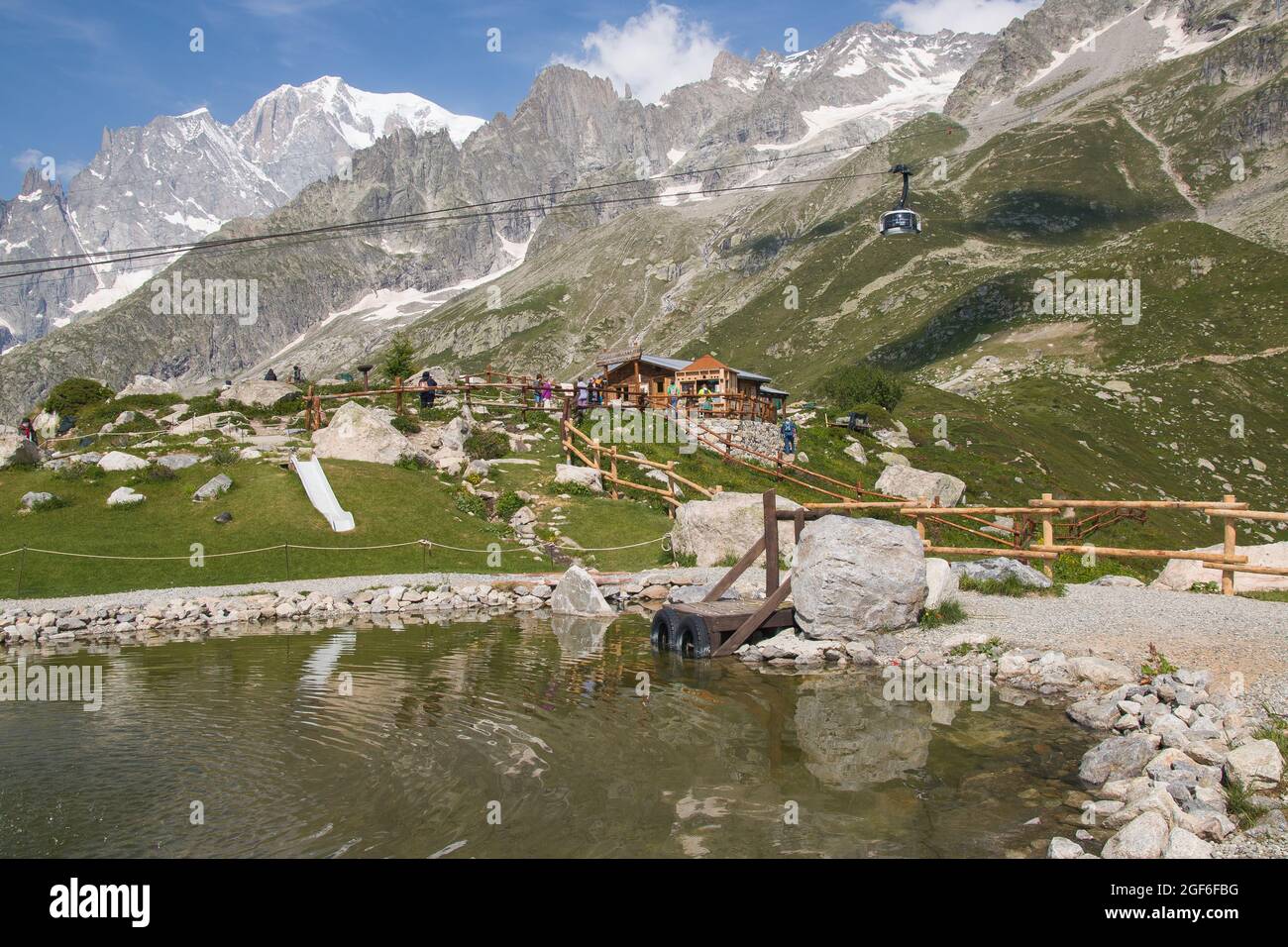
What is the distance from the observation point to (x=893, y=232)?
127 ft

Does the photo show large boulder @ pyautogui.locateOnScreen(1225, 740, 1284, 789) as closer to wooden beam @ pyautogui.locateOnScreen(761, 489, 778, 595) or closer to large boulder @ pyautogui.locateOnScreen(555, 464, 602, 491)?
wooden beam @ pyautogui.locateOnScreen(761, 489, 778, 595)

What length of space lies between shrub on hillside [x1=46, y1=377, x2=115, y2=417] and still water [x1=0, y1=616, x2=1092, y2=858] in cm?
4916

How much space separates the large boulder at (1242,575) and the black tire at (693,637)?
1284cm

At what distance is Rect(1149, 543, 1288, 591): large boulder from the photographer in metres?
19.4

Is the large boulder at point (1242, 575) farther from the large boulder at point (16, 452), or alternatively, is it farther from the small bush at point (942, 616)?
the large boulder at point (16, 452)

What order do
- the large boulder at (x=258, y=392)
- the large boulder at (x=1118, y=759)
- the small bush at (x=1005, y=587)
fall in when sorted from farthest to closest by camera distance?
the large boulder at (x=258, y=392) → the small bush at (x=1005, y=587) → the large boulder at (x=1118, y=759)

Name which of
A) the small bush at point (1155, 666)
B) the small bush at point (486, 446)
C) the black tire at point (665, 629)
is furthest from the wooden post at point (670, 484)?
the small bush at point (1155, 666)

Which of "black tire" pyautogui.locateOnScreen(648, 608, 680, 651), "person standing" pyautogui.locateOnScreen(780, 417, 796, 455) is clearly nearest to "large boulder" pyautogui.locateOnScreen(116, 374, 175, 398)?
"person standing" pyautogui.locateOnScreen(780, 417, 796, 455)

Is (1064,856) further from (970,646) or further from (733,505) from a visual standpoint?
(733,505)

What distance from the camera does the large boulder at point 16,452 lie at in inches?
1315

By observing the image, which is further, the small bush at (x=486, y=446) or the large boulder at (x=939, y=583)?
Result: the small bush at (x=486, y=446)

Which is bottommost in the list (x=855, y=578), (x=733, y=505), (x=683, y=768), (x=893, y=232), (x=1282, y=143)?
(x=683, y=768)
